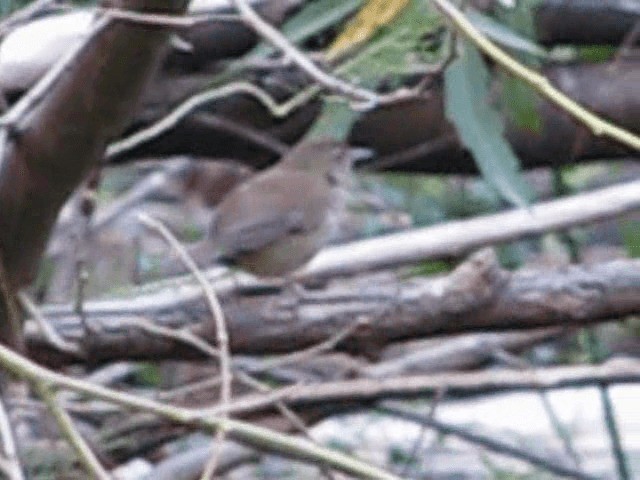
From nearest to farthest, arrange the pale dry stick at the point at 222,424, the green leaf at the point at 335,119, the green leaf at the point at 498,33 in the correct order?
the pale dry stick at the point at 222,424 < the green leaf at the point at 498,33 < the green leaf at the point at 335,119

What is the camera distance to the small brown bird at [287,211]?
2.71 meters

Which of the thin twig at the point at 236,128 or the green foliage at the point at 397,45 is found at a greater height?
the green foliage at the point at 397,45

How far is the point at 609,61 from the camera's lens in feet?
7.96

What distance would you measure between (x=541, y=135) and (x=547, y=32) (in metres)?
0.12

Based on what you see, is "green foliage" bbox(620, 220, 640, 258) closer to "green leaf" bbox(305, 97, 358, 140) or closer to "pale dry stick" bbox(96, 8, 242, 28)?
"green leaf" bbox(305, 97, 358, 140)

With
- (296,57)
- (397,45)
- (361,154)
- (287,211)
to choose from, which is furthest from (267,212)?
(296,57)

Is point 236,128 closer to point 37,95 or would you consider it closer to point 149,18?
point 37,95

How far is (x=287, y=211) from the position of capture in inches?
116

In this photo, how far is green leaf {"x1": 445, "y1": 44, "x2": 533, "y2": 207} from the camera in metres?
2.00

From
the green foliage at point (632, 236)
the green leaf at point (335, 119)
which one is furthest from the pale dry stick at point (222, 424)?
the green foliage at point (632, 236)

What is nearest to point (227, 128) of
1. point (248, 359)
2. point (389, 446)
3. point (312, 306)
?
point (248, 359)

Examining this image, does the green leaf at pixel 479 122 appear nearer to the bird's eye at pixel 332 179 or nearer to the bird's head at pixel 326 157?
the bird's head at pixel 326 157

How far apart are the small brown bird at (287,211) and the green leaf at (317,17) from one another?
0.51 meters

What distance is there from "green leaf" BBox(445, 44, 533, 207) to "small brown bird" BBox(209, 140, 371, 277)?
20.4 inches
